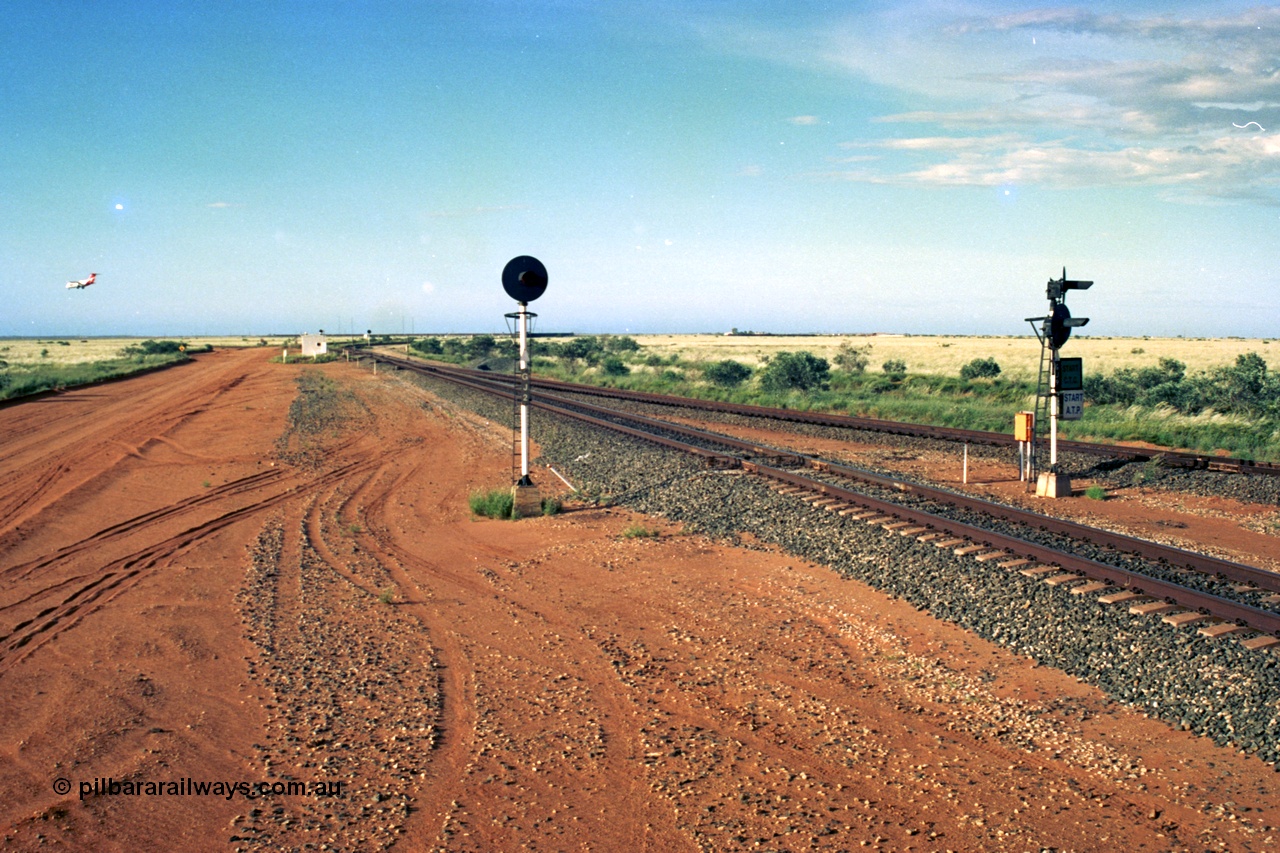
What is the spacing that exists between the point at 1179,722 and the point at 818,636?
3.01 metres

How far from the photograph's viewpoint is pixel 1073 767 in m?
5.97

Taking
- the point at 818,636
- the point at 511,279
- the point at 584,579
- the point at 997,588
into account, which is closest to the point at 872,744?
the point at 818,636

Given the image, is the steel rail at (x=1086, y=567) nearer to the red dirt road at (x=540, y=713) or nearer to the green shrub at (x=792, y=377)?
the red dirt road at (x=540, y=713)

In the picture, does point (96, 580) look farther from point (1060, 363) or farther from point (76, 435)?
point (76, 435)

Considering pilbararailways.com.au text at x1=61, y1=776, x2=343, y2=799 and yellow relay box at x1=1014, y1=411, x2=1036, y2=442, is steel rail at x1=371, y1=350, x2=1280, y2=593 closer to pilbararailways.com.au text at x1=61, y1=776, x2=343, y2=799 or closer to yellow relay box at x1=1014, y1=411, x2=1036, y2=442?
yellow relay box at x1=1014, y1=411, x2=1036, y2=442

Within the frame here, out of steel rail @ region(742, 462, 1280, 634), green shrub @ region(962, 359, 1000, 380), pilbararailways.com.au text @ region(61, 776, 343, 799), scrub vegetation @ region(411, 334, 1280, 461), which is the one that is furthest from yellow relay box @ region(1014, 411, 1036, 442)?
green shrub @ region(962, 359, 1000, 380)

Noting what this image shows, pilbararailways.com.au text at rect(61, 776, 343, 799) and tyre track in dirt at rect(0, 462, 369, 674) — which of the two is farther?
tyre track in dirt at rect(0, 462, 369, 674)

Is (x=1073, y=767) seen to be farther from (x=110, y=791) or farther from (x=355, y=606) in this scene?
(x=355, y=606)

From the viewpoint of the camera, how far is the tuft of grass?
14.3 metres

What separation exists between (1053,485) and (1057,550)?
5.99 metres

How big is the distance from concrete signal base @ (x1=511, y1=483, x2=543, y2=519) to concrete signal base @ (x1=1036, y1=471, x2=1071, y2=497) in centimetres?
904

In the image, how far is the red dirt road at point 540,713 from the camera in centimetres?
532

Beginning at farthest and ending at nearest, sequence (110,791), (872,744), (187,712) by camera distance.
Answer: (187,712)
(872,744)
(110,791)

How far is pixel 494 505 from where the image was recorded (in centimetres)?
1437
